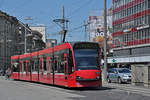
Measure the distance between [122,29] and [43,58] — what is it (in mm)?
48443

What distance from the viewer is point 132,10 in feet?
224

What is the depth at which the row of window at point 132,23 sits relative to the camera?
210 ft

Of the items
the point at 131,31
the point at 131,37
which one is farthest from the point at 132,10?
the point at 131,37

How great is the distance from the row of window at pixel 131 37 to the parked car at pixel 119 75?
33.1 m

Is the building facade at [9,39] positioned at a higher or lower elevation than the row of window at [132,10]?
lower

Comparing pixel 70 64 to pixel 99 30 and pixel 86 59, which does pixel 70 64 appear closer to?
pixel 86 59

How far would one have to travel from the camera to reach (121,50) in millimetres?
73312

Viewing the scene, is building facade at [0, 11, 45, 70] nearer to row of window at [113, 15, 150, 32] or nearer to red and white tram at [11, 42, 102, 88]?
row of window at [113, 15, 150, 32]

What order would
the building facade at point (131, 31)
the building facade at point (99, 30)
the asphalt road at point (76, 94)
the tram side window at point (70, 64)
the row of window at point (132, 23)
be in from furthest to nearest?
the building facade at point (99, 30) < the row of window at point (132, 23) < the building facade at point (131, 31) < the tram side window at point (70, 64) < the asphalt road at point (76, 94)

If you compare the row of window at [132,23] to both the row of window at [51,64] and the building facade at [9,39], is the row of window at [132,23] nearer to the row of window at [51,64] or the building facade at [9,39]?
the building facade at [9,39]

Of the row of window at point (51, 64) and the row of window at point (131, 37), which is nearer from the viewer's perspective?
the row of window at point (51, 64)

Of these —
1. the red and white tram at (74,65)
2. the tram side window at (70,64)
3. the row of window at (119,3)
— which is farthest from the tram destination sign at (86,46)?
the row of window at (119,3)

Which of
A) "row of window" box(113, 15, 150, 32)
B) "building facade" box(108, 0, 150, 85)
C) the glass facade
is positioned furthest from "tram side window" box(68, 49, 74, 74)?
"row of window" box(113, 15, 150, 32)

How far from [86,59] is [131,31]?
51244mm
